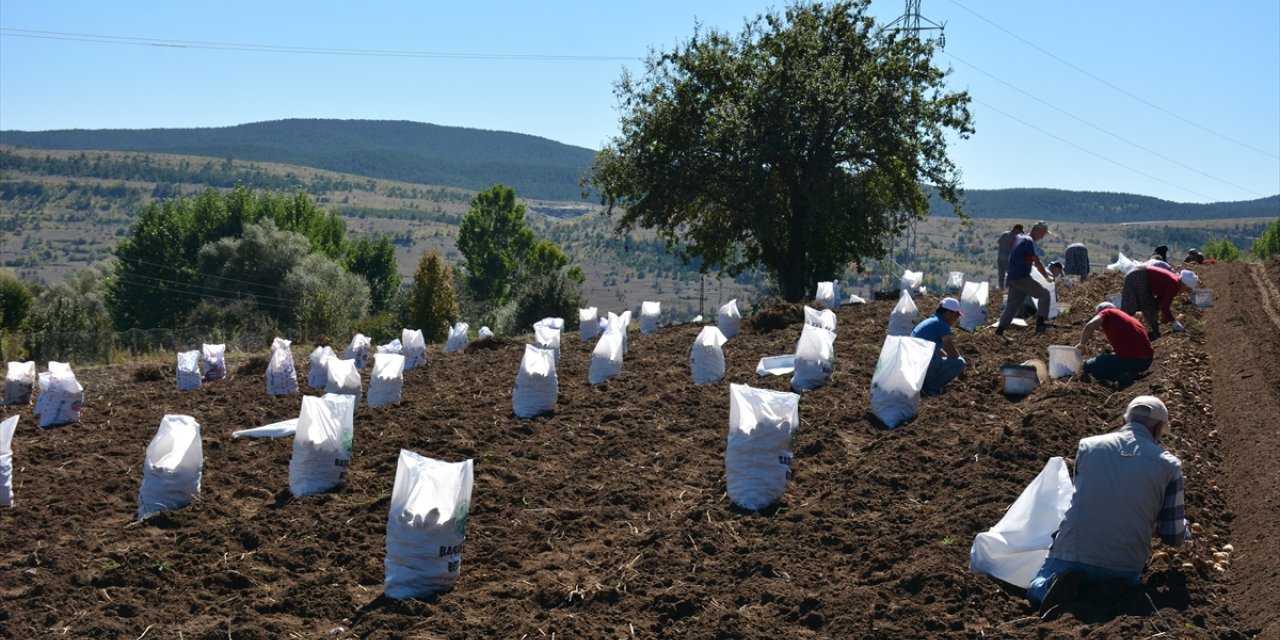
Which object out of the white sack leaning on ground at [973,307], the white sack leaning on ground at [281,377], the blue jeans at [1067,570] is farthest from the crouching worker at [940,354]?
the white sack leaning on ground at [281,377]

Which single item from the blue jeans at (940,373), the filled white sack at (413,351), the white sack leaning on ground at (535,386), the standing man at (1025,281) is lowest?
the filled white sack at (413,351)

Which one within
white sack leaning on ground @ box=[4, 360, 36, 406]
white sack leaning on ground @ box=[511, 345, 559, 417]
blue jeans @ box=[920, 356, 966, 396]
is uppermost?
blue jeans @ box=[920, 356, 966, 396]

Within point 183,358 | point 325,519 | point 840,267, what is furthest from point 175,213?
point 325,519

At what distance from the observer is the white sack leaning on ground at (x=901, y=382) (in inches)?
409

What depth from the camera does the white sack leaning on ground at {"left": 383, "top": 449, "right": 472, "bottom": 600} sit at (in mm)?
7273

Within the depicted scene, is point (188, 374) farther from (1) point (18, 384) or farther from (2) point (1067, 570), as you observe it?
(2) point (1067, 570)

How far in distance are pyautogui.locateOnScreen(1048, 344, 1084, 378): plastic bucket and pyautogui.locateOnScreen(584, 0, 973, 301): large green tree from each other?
45.7 feet

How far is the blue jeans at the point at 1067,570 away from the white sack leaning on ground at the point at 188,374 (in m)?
13.0

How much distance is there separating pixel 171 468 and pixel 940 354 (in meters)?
6.99

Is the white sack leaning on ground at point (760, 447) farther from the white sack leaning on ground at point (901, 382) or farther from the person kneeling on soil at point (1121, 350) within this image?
the person kneeling on soil at point (1121, 350)

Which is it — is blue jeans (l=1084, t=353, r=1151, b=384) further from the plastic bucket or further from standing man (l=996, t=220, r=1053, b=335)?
standing man (l=996, t=220, r=1053, b=335)

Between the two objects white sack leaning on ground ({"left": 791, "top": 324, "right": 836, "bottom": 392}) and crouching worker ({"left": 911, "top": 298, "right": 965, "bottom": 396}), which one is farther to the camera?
white sack leaning on ground ({"left": 791, "top": 324, "right": 836, "bottom": 392})

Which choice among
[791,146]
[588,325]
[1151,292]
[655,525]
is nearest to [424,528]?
[655,525]

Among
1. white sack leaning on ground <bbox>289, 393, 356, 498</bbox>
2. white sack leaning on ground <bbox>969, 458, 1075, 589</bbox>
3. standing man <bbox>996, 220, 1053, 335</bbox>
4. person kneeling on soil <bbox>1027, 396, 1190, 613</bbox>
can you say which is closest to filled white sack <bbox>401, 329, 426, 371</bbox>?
white sack leaning on ground <bbox>289, 393, 356, 498</bbox>
